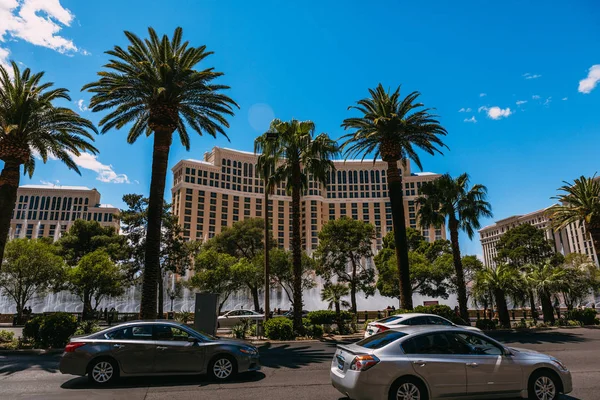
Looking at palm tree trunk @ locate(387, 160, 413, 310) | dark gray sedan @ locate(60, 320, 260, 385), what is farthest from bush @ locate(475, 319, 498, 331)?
dark gray sedan @ locate(60, 320, 260, 385)

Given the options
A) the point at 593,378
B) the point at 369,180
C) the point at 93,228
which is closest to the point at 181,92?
the point at 593,378

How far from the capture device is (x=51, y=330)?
15.2 m

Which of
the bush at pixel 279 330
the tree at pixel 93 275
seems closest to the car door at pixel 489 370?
the bush at pixel 279 330

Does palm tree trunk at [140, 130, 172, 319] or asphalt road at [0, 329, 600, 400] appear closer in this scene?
asphalt road at [0, 329, 600, 400]

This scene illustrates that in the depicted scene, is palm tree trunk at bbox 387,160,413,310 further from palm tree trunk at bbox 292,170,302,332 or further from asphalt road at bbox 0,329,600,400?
asphalt road at bbox 0,329,600,400

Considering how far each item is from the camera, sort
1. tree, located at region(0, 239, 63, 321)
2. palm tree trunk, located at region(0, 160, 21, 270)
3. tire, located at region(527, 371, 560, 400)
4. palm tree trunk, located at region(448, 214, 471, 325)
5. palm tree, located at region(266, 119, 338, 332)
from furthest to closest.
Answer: tree, located at region(0, 239, 63, 321), palm tree trunk, located at region(448, 214, 471, 325), palm tree, located at region(266, 119, 338, 332), palm tree trunk, located at region(0, 160, 21, 270), tire, located at region(527, 371, 560, 400)

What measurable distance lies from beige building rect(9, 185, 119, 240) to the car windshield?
499 ft

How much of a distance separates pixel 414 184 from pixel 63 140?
13301 cm

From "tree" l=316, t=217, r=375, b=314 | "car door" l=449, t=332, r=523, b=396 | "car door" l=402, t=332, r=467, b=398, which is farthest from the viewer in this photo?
"tree" l=316, t=217, r=375, b=314

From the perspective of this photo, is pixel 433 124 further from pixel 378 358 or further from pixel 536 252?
pixel 536 252

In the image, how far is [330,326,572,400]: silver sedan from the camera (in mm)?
6180

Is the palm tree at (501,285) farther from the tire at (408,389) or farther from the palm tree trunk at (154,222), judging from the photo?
the tire at (408,389)

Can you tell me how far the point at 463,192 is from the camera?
94.6ft

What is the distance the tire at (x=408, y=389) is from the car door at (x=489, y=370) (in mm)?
832
